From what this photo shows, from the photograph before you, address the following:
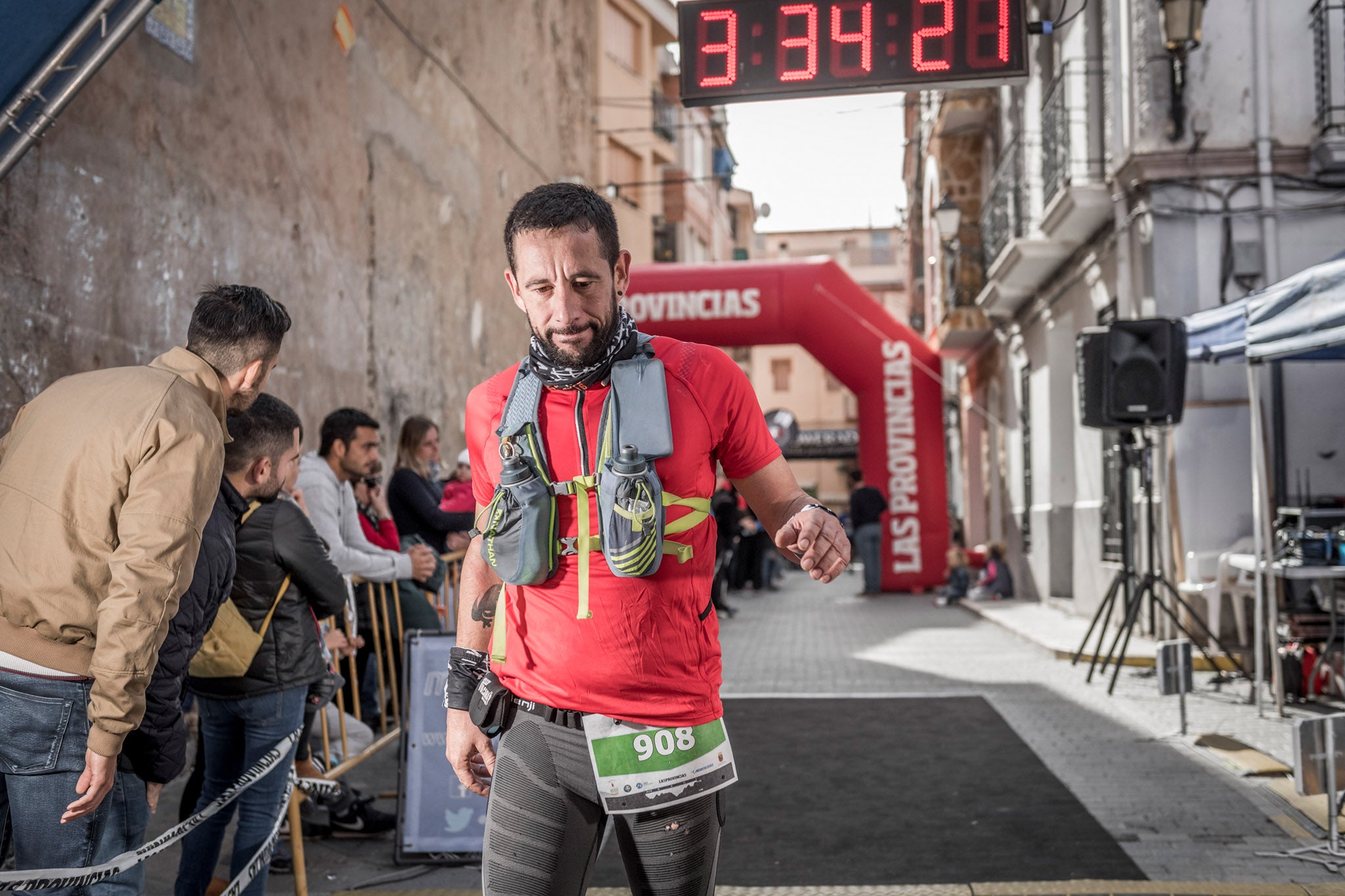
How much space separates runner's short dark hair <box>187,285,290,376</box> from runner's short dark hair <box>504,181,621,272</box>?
1.01 m

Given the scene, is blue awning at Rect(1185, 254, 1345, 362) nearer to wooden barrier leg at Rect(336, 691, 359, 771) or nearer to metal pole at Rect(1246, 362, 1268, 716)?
metal pole at Rect(1246, 362, 1268, 716)

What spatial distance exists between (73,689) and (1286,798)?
5145 millimetres

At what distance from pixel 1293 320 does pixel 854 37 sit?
2.79 meters

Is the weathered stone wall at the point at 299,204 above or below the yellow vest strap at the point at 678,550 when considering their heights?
above

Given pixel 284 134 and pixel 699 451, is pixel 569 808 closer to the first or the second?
pixel 699 451

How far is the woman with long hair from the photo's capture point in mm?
7652

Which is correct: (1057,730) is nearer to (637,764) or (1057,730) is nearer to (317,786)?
(317,786)

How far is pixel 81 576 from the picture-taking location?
273 centimetres

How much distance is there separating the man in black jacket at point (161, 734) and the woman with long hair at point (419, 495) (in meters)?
4.29

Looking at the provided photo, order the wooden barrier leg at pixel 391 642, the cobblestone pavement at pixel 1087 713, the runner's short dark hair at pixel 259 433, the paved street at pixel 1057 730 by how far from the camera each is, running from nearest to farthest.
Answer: the runner's short dark hair at pixel 259 433 → the paved street at pixel 1057 730 → the cobblestone pavement at pixel 1087 713 → the wooden barrier leg at pixel 391 642

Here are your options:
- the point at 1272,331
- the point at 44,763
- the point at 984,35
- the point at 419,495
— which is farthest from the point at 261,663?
the point at 1272,331

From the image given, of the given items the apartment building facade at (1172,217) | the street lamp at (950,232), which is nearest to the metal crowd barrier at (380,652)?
the apartment building facade at (1172,217)

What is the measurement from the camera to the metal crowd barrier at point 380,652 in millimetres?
5602

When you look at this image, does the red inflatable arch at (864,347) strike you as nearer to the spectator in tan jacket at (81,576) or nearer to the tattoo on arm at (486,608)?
the spectator in tan jacket at (81,576)
